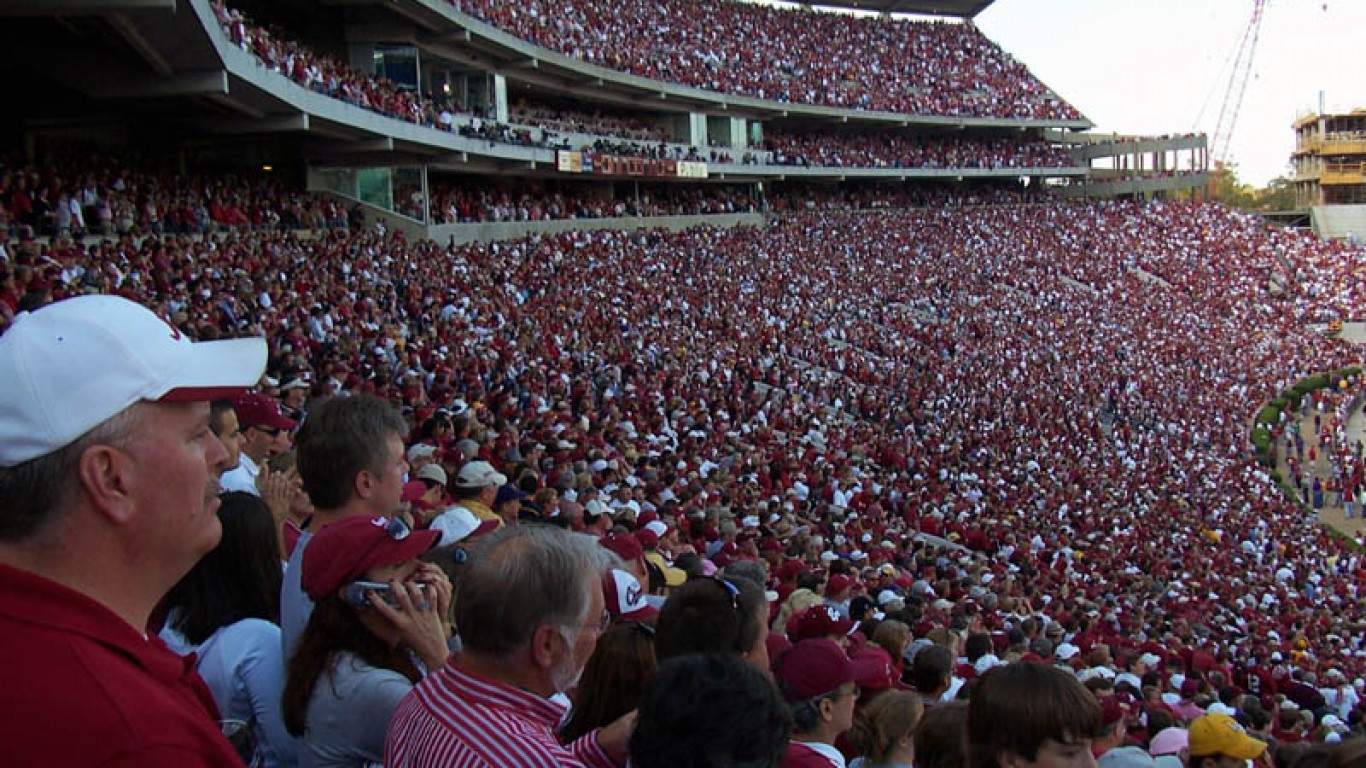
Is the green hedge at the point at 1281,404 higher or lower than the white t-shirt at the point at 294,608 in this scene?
lower

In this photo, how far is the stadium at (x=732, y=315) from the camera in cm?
1028

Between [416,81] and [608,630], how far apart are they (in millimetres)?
28766

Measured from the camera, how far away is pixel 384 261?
19.5 meters

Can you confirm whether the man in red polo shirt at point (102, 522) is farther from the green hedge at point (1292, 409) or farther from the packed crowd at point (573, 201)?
the packed crowd at point (573, 201)

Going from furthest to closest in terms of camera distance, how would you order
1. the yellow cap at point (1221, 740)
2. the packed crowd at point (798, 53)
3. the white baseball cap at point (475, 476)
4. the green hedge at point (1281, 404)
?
1. the packed crowd at point (798, 53)
2. the green hedge at point (1281, 404)
3. the white baseball cap at point (475, 476)
4. the yellow cap at point (1221, 740)

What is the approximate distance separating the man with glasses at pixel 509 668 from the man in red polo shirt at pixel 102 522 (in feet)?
2.40

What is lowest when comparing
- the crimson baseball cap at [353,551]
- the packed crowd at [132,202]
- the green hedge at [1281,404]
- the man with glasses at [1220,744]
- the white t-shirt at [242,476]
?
the green hedge at [1281,404]

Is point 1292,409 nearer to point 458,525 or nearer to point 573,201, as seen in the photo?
point 573,201

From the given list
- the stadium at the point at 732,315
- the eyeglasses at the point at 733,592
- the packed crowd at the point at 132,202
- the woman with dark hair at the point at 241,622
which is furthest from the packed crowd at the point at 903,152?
the eyeglasses at the point at 733,592

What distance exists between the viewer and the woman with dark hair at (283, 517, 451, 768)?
9.24 ft

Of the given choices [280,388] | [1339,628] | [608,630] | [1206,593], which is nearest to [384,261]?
[280,388]

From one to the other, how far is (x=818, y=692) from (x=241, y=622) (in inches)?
69.7

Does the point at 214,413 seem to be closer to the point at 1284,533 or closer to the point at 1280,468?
the point at 1284,533

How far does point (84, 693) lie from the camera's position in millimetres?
1405
